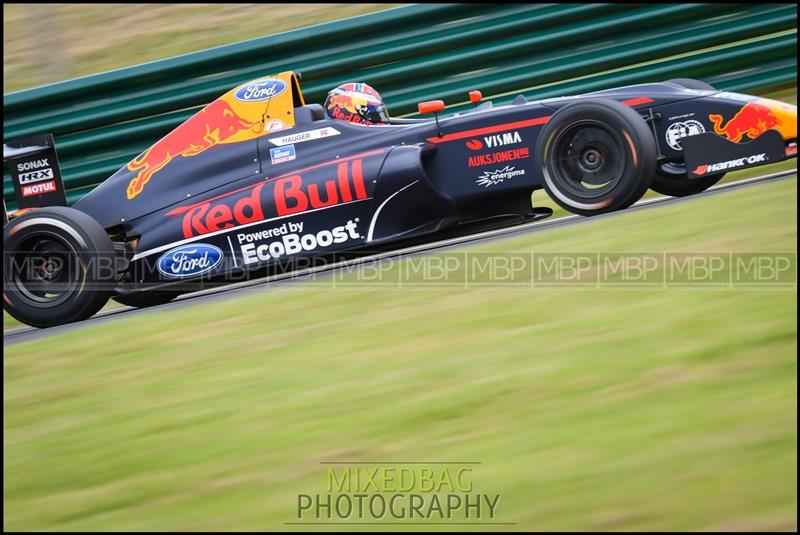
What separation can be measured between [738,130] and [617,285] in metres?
1.76

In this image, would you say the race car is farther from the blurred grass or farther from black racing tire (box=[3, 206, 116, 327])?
the blurred grass

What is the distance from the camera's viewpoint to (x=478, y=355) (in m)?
4.24

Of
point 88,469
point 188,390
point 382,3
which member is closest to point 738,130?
point 188,390

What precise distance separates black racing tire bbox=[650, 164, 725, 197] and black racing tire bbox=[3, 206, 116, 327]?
3727mm

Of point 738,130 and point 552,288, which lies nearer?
point 552,288

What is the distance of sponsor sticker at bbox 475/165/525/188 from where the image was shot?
20.7 feet

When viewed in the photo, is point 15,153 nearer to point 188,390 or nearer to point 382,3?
point 188,390

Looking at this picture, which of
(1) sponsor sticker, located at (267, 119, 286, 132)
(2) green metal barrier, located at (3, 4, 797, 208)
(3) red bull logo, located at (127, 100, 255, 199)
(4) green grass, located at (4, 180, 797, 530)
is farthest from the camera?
(2) green metal barrier, located at (3, 4, 797, 208)

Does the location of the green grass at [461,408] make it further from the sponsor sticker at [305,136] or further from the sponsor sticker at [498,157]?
the sponsor sticker at [305,136]

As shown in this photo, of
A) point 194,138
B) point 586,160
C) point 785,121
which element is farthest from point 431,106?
point 785,121

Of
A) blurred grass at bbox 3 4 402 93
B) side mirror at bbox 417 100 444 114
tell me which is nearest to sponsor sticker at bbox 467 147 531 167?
side mirror at bbox 417 100 444 114

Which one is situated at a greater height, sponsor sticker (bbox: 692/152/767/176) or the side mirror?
the side mirror

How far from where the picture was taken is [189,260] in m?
6.80

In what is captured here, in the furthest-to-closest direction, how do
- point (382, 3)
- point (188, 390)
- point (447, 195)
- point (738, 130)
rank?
point (382, 3), point (447, 195), point (738, 130), point (188, 390)
